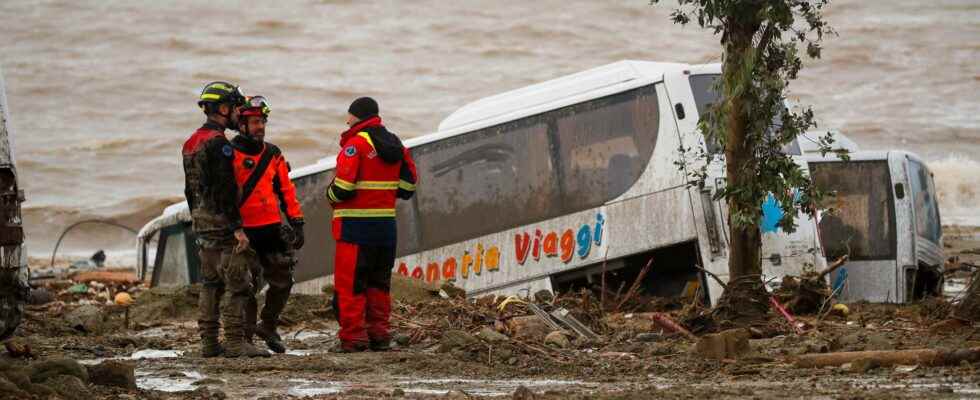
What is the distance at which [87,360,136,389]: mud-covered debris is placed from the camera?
7.74 m

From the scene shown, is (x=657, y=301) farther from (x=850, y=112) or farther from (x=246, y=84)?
(x=246, y=84)

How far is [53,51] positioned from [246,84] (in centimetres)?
753

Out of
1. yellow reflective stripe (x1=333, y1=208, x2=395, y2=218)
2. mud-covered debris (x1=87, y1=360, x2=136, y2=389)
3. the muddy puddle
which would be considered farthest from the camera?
yellow reflective stripe (x1=333, y1=208, x2=395, y2=218)

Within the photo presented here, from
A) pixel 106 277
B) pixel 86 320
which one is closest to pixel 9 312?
pixel 86 320

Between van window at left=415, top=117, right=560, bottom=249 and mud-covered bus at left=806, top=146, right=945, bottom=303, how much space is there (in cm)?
255

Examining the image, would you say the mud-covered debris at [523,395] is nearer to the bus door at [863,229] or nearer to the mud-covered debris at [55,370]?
the mud-covered debris at [55,370]

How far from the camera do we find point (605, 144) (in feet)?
45.4

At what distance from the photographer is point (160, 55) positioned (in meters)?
45.7

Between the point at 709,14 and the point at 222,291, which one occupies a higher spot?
the point at 709,14

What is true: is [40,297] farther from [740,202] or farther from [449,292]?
[740,202]

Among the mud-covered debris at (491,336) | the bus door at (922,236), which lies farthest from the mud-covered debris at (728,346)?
the bus door at (922,236)

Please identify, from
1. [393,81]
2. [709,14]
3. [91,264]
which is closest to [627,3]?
[393,81]

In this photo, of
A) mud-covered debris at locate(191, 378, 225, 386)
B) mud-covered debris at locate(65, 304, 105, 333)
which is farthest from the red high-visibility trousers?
mud-covered debris at locate(65, 304, 105, 333)

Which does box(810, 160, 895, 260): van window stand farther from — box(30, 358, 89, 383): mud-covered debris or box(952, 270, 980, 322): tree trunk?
box(30, 358, 89, 383): mud-covered debris
